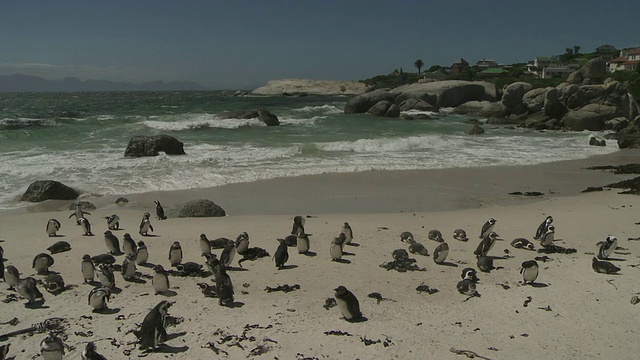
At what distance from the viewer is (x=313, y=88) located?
113m

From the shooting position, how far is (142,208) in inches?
522

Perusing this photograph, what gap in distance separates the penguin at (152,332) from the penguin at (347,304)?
204 centimetres

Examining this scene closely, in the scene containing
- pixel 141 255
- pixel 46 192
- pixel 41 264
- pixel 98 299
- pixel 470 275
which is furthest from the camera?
pixel 46 192

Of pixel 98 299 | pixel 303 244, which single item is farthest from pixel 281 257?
pixel 98 299

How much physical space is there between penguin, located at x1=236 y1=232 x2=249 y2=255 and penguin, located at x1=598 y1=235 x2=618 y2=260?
19.2ft

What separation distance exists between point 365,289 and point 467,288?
1401 millimetres

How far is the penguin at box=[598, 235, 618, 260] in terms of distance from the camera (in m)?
8.76

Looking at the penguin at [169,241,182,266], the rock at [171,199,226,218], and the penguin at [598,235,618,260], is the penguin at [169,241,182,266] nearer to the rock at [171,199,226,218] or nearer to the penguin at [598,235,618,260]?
the rock at [171,199,226,218]

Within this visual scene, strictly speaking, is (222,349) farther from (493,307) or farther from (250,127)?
(250,127)

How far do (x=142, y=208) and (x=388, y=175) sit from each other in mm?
7997

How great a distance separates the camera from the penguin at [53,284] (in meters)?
7.41

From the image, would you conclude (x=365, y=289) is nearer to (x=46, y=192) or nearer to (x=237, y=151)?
(x=46, y=192)

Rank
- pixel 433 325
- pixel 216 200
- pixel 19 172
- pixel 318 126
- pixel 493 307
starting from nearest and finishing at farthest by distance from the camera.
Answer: pixel 433 325 → pixel 493 307 → pixel 216 200 → pixel 19 172 → pixel 318 126

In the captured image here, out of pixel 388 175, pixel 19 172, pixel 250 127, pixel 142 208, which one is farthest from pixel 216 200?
pixel 250 127
